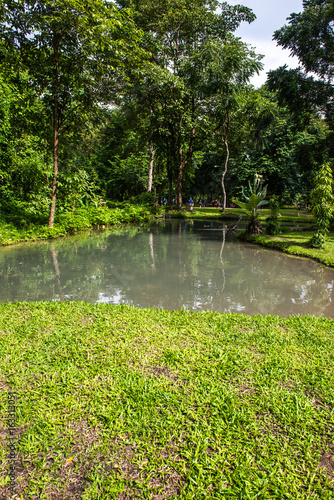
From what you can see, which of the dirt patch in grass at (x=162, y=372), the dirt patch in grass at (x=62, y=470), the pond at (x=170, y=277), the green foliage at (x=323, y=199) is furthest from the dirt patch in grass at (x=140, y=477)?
the green foliage at (x=323, y=199)

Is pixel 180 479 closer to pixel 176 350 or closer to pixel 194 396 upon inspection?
pixel 194 396

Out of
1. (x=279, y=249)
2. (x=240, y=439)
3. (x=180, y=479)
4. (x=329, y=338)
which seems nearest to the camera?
(x=180, y=479)

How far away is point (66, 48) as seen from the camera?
11.3 m

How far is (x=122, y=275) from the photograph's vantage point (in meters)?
6.90

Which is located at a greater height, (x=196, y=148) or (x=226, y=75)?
(x=226, y=75)

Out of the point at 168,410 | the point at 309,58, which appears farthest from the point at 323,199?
the point at 309,58

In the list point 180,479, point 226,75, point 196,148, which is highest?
point 226,75

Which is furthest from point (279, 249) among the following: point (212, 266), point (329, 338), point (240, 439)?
point (240, 439)

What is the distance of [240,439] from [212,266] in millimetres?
5824

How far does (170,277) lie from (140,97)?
17440 millimetres

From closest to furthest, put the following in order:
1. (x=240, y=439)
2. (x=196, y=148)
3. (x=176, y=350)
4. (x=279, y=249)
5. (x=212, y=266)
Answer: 1. (x=240, y=439)
2. (x=176, y=350)
3. (x=212, y=266)
4. (x=279, y=249)
5. (x=196, y=148)

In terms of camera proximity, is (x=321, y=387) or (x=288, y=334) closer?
(x=321, y=387)

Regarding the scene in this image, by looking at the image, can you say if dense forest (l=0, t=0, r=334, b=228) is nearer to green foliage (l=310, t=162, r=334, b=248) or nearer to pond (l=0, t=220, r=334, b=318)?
green foliage (l=310, t=162, r=334, b=248)
